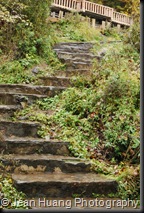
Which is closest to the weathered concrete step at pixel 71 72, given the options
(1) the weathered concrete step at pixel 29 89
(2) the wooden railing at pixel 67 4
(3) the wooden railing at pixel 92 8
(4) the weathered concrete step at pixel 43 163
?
(1) the weathered concrete step at pixel 29 89

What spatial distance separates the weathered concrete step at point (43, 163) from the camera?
15.5 ft

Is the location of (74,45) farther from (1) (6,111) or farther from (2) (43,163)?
(2) (43,163)

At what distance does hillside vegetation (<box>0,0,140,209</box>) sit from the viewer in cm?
523

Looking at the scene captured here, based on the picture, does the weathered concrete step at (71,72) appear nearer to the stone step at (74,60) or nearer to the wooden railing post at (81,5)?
the stone step at (74,60)

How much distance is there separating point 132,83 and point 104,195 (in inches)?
95.5

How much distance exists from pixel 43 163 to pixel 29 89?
2.44m

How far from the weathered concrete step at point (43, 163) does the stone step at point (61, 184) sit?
11cm

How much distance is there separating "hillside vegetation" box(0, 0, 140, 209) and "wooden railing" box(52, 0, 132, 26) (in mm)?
8948

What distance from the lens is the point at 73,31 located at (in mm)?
13539

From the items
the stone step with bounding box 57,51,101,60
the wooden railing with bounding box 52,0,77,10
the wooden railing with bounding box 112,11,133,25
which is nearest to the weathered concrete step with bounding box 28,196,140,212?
the stone step with bounding box 57,51,101,60

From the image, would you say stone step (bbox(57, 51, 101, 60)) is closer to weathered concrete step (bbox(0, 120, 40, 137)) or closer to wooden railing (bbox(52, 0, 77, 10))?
weathered concrete step (bbox(0, 120, 40, 137))

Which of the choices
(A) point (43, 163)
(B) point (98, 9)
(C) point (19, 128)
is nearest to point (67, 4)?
(B) point (98, 9)

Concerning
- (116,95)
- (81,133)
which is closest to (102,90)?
(116,95)

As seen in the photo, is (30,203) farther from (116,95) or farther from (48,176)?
(116,95)
